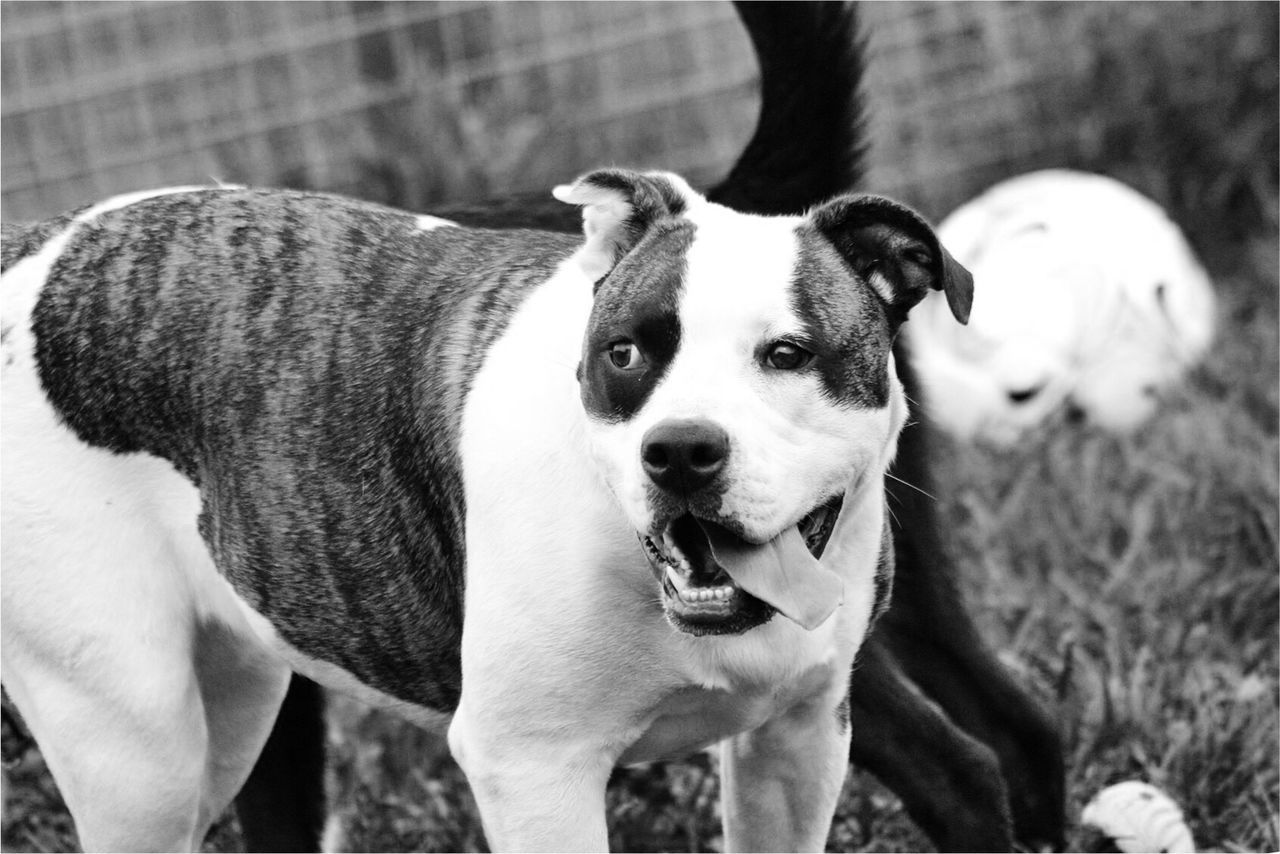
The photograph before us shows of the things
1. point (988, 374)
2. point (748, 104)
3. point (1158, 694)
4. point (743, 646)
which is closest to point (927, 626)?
point (1158, 694)

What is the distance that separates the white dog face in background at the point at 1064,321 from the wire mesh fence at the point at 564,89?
147 centimetres

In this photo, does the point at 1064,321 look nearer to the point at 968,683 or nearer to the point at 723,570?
the point at 968,683

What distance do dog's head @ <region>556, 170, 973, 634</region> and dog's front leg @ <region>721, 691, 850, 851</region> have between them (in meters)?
0.49

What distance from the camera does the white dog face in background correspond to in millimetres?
5559

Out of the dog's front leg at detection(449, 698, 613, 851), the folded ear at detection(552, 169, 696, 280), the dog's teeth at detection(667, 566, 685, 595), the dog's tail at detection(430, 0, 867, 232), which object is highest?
the folded ear at detection(552, 169, 696, 280)

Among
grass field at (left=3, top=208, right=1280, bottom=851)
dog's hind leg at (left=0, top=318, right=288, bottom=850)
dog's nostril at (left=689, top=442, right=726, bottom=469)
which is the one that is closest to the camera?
dog's nostril at (left=689, top=442, right=726, bottom=469)

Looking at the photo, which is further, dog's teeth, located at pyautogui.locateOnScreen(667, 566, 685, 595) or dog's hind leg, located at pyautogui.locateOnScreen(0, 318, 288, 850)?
dog's hind leg, located at pyautogui.locateOnScreen(0, 318, 288, 850)

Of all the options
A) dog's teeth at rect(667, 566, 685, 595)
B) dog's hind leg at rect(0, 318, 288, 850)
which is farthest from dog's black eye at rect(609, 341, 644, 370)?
dog's hind leg at rect(0, 318, 288, 850)

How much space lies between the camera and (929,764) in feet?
11.1

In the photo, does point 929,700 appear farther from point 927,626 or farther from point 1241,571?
point 1241,571

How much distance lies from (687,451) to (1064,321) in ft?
11.2

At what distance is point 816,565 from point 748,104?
5.35 m

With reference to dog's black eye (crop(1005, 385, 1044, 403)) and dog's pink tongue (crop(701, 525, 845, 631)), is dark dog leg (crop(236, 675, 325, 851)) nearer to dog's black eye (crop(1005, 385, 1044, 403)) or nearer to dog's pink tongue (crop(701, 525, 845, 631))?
dog's pink tongue (crop(701, 525, 845, 631))

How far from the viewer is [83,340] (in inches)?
Answer: 121
